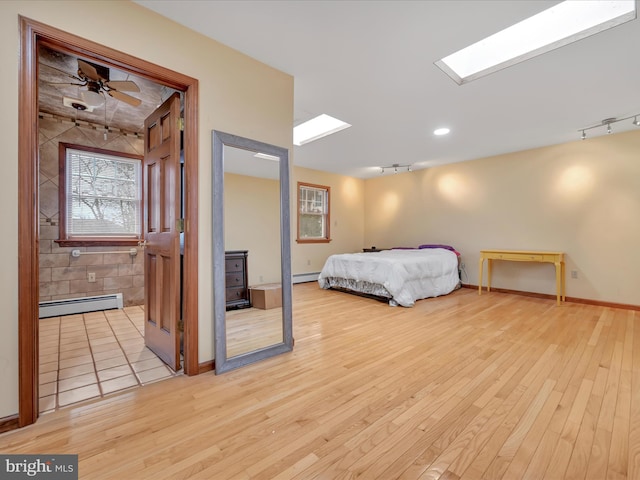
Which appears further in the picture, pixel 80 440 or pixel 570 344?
pixel 570 344

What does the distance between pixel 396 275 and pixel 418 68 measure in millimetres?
2637

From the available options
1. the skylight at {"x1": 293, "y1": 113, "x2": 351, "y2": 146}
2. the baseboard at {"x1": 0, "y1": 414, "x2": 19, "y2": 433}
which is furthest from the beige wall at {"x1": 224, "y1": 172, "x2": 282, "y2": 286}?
the skylight at {"x1": 293, "y1": 113, "x2": 351, "y2": 146}

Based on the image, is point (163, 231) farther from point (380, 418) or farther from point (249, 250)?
point (380, 418)

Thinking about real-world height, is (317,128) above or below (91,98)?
above

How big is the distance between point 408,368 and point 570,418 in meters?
0.94

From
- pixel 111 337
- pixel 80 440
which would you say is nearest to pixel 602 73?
pixel 80 440

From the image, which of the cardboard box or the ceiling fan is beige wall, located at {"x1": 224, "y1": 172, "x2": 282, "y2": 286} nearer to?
the cardboard box

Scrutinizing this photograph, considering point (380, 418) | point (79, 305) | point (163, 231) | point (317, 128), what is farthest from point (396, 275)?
point (79, 305)

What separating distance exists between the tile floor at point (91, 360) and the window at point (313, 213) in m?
3.61

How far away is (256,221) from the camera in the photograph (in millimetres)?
2477

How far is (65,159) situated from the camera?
12.2ft

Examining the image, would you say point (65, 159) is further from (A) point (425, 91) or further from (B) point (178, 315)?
(A) point (425, 91)

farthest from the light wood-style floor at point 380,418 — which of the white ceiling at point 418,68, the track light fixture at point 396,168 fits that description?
the track light fixture at point 396,168

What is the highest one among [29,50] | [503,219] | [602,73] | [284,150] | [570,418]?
[602,73]
